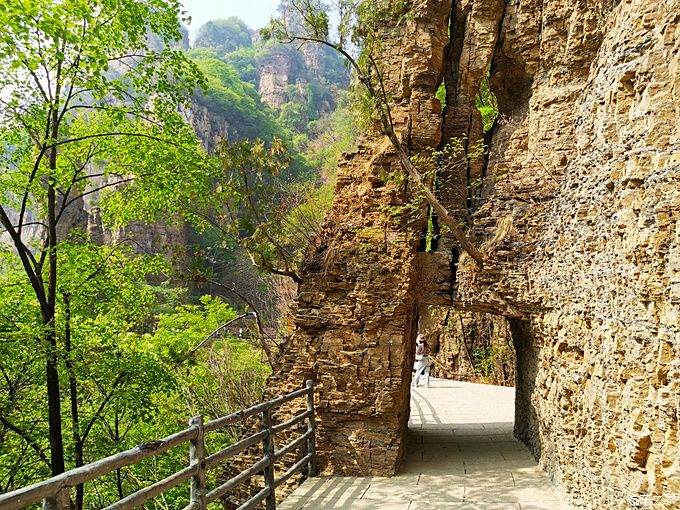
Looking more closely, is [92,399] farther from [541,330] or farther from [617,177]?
[617,177]

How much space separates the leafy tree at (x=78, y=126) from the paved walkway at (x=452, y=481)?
399 cm

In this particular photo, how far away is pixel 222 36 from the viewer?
254ft

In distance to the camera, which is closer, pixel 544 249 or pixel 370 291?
pixel 544 249

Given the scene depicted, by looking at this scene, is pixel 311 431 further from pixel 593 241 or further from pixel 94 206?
pixel 94 206

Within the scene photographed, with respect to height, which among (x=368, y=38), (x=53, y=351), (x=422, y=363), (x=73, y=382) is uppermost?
(x=368, y=38)

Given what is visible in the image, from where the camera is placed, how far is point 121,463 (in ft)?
10.8

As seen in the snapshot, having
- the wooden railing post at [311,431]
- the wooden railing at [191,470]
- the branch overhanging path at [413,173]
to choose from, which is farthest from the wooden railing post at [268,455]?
the branch overhanging path at [413,173]

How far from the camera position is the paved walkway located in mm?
6262

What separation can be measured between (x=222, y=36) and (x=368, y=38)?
76644 mm

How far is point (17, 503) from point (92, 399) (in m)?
8.38

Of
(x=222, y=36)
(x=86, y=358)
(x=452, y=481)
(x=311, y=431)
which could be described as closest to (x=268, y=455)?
(x=311, y=431)

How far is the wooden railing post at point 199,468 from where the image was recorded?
13.6 feet

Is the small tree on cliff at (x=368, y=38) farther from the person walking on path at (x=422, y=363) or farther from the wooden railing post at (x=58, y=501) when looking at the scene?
the person walking on path at (x=422, y=363)

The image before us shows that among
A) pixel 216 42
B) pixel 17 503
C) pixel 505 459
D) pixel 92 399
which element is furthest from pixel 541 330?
pixel 216 42
